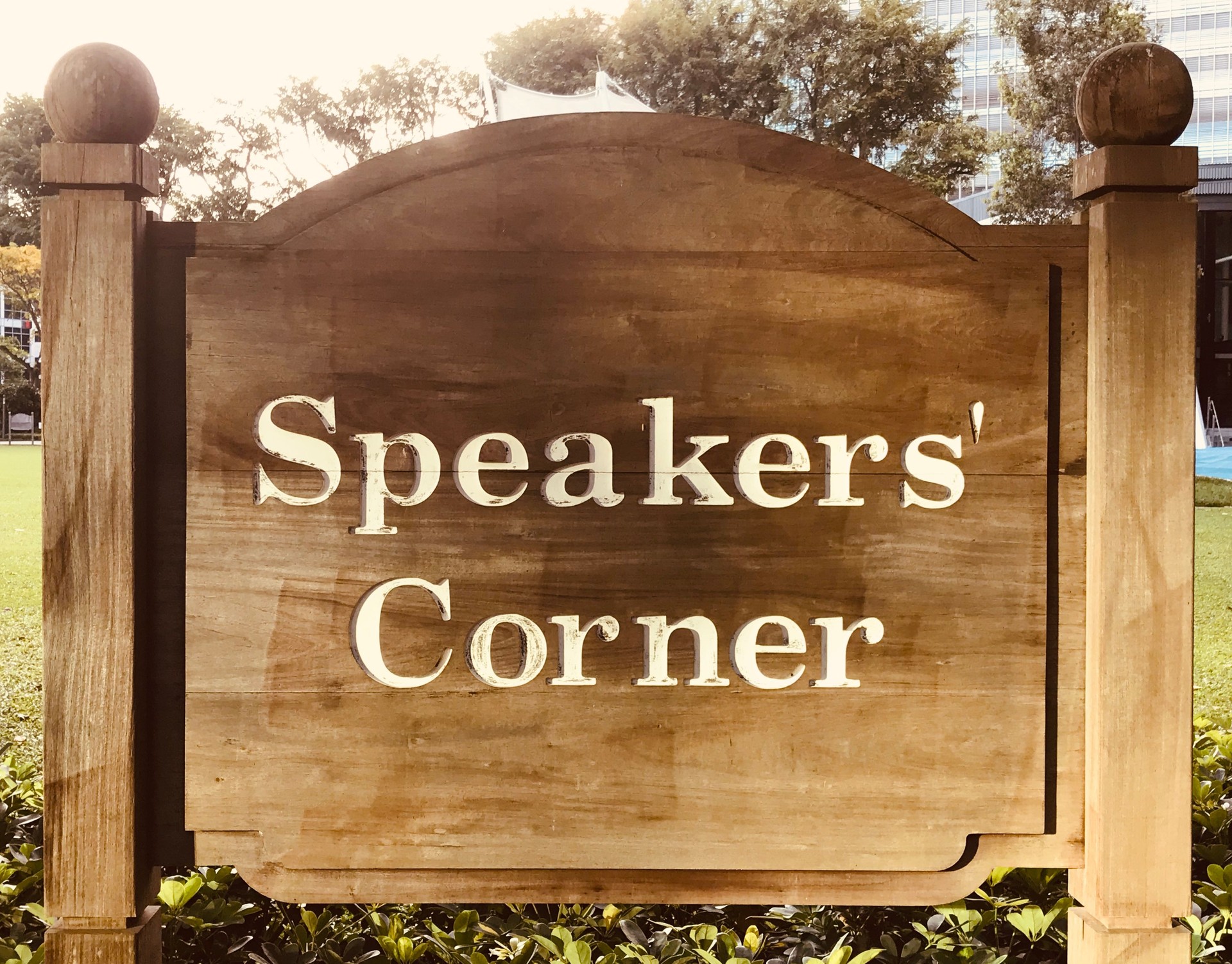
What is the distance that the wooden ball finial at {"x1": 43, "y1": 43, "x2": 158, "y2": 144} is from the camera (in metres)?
1.26

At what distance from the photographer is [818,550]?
1281 mm

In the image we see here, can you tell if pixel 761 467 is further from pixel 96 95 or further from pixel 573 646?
pixel 96 95

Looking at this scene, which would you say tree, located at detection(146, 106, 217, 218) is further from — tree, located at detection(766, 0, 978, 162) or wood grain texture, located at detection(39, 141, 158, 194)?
wood grain texture, located at detection(39, 141, 158, 194)

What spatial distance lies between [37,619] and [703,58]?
62.5 ft

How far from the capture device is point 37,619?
Result: 5730 mm

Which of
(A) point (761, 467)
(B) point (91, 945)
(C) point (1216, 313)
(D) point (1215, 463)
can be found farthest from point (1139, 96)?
(C) point (1216, 313)

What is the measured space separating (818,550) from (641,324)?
365mm

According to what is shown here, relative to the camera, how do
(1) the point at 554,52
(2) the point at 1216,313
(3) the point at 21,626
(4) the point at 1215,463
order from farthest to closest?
(2) the point at 1216,313, (1) the point at 554,52, (4) the point at 1215,463, (3) the point at 21,626

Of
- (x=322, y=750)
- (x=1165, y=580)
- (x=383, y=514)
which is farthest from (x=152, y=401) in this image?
(x=1165, y=580)

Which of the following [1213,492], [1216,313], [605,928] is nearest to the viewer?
[605,928]

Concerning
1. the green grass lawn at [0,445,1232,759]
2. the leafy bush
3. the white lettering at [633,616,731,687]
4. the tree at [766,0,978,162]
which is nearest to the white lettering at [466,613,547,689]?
the white lettering at [633,616,731,687]

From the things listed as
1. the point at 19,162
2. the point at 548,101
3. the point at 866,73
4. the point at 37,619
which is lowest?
the point at 37,619

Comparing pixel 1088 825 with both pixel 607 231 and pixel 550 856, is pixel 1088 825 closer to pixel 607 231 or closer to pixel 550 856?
pixel 550 856

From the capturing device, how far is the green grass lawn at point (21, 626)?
3.79 meters
